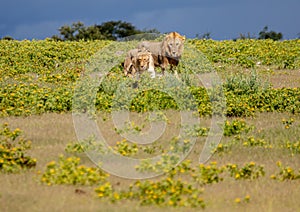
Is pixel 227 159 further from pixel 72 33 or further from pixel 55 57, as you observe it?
pixel 72 33

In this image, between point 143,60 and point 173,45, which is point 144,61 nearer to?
point 143,60

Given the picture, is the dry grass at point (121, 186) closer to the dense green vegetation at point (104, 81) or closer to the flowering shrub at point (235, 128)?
the flowering shrub at point (235, 128)

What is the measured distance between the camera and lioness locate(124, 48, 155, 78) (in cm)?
1756

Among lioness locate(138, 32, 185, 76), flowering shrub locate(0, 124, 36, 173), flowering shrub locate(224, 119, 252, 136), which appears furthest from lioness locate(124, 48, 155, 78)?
flowering shrub locate(0, 124, 36, 173)

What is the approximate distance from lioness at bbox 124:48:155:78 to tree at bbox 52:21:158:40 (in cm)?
3059

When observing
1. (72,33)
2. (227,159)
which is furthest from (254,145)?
(72,33)

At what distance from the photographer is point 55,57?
2442 cm

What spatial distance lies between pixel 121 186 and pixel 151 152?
1972 millimetres

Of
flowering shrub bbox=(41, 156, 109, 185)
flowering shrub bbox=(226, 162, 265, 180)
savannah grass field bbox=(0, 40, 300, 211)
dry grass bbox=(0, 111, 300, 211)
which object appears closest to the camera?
dry grass bbox=(0, 111, 300, 211)

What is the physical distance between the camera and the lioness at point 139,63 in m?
17.6

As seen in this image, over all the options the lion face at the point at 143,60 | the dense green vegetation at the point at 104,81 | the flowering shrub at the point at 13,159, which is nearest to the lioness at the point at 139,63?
the lion face at the point at 143,60

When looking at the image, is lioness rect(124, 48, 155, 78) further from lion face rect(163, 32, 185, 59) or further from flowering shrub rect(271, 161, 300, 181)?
flowering shrub rect(271, 161, 300, 181)

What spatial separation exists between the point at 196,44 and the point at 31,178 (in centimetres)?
1855

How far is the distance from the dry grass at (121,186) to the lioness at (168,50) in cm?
564
